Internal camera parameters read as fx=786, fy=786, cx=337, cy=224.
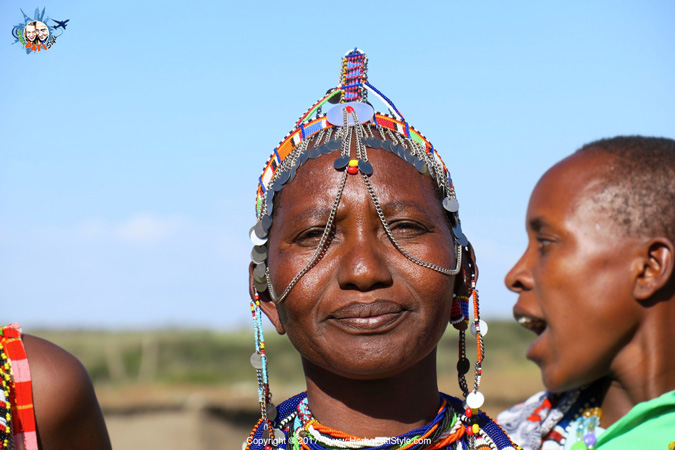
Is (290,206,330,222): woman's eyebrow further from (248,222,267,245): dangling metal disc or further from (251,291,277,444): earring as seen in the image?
(251,291,277,444): earring

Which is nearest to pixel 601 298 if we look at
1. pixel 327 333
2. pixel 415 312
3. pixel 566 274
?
pixel 566 274

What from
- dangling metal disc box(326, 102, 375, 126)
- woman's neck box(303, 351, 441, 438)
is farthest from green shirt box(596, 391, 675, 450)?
dangling metal disc box(326, 102, 375, 126)

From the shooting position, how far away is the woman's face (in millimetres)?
3217

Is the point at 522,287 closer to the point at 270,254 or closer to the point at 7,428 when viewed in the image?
the point at 270,254

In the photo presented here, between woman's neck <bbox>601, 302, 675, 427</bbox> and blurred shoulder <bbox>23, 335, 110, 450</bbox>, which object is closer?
woman's neck <bbox>601, 302, 675, 427</bbox>

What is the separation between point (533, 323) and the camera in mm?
3059

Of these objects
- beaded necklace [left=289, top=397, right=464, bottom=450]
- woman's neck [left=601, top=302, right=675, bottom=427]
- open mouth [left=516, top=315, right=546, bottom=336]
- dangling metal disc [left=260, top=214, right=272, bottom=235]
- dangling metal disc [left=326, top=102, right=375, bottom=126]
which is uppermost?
dangling metal disc [left=326, top=102, right=375, bottom=126]

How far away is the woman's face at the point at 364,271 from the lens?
3.22 meters

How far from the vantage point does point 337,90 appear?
3988mm

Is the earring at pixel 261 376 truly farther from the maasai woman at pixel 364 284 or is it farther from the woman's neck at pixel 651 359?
the woman's neck at pixel 651 359

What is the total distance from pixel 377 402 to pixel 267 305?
2.28 ft

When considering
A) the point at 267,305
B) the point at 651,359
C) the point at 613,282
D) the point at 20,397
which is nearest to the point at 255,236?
the point at 267,305

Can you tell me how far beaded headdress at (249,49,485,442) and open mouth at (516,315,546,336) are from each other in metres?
0.41

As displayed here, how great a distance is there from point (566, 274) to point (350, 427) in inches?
47.9
